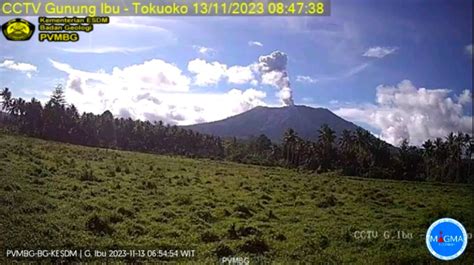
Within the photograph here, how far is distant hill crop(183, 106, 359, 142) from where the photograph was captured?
25.4 ft

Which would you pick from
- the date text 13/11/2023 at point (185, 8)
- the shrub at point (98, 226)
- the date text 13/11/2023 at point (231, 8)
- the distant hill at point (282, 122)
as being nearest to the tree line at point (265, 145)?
the distant hill at point (282, 122)

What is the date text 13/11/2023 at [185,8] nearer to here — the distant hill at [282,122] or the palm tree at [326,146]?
the distant hill at [282,122]

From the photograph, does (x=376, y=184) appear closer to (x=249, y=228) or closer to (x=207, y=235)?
(x=249, y=228)

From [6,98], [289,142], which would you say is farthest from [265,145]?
[6,98]

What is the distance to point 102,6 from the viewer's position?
7023 mm

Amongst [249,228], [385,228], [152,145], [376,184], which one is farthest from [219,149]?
[385,228]

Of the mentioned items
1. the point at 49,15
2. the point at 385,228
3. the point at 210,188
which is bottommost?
the point at 385,228

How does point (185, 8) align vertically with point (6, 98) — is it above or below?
above

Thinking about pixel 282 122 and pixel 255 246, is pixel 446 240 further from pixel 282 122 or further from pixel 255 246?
pixel 282 122

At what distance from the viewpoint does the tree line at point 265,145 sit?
777 cm

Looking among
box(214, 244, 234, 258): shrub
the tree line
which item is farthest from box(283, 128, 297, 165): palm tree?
box(214, 244, 234, 258): shrub

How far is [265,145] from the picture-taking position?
29.3 feet

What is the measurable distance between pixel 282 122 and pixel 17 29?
4.33m

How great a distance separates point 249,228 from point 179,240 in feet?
3.81
